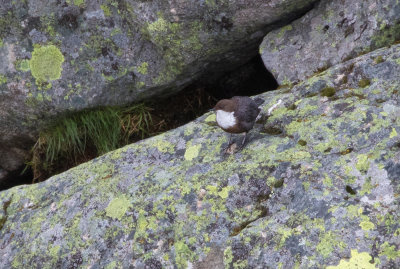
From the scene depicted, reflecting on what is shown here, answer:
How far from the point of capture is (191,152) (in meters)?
4.53

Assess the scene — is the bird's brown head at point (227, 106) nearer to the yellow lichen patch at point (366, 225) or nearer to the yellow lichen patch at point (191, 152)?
the yellow lichen patch at point (191, 152)

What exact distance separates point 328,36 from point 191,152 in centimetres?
224

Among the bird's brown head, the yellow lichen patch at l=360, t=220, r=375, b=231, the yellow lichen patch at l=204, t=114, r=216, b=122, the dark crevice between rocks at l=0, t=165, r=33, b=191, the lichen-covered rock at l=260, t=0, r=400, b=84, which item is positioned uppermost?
the lichen-covered rock at l=260, t=0, r=400, b=84

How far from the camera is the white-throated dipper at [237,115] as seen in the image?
4281 mm

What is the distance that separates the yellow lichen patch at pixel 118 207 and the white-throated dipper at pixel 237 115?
1263 mm

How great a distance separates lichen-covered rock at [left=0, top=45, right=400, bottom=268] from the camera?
3127 millimetres

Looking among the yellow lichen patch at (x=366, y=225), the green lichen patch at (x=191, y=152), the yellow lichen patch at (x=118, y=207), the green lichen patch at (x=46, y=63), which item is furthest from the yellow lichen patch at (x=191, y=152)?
the green lichen patch at (x=46, y=63)

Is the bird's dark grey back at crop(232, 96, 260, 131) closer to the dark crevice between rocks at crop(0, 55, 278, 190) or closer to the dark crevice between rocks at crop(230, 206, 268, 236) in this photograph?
the dark crevice between rocks at crop(230, 206, 268, 236)

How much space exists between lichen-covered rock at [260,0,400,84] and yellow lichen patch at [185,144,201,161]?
1551 mm

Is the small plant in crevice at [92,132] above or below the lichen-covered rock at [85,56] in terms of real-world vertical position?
below

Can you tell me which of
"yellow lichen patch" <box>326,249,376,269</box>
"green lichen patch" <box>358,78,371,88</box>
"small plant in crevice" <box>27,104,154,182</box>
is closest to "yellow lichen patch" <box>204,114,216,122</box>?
"small plant in crevice" <box>27,104,154,182</box>

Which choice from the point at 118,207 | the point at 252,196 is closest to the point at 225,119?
the point at 252,196

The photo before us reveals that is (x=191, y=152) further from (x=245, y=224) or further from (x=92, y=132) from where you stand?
(x=92, y=132)

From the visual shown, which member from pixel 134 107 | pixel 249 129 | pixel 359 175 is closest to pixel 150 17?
pixel 134 107
